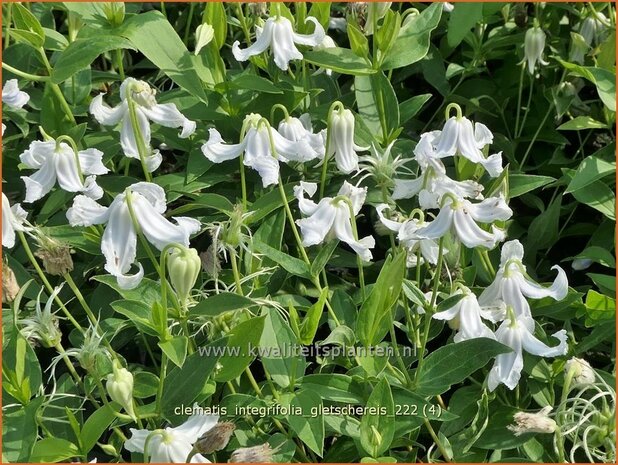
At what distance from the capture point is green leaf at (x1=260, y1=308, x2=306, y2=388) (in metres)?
1.27

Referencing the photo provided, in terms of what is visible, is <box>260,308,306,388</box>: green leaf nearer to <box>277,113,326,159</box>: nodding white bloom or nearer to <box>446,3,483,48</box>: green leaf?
<box>277,113,326,159</box>: nodding white bloom

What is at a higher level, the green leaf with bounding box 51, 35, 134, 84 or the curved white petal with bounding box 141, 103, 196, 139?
the green leaf with bounding box 51, 35, 134, 84

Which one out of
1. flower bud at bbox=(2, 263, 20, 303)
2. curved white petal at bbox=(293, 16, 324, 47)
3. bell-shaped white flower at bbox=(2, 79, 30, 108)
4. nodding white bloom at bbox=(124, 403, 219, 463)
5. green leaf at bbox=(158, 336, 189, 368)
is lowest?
nodding white bloom at bbox=(124, 403, 219, 463)

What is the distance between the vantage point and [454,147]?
1.34 meters

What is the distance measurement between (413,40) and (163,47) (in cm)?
43

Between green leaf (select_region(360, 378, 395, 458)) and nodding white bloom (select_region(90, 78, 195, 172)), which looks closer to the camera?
green leaf (select_region(360, 378, 395, 458))

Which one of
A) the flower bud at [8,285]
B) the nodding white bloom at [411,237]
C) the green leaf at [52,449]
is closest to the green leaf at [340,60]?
the nodding white bloom at [411,237]

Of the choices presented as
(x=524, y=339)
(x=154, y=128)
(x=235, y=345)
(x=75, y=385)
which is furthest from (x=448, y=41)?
(x=75, y=385)

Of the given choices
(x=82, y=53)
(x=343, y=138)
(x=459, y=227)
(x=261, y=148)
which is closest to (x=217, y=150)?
(x=261, y=148)

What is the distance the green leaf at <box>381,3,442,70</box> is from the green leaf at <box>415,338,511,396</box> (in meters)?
0.54

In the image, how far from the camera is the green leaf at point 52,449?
1.23m

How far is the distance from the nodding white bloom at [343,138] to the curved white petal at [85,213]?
363mm

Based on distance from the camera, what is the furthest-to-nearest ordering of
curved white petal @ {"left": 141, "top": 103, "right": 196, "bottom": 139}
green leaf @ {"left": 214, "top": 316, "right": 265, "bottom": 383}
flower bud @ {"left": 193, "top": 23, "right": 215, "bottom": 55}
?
1. flower bud @ {"left": 193, "top": 23, "right": 215, "bottom": 55}
2. curved white petal @ {"left": 141, "top": 103, "right": 196, "bottom": 139}
3. green leaf @ {"left": 214, "top": 316, "right": 265, "bottom": 383}

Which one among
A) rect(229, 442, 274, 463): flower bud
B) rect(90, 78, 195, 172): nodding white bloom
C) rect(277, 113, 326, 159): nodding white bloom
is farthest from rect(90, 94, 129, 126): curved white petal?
rect(229, 442, 274, 463): flower bud
